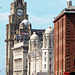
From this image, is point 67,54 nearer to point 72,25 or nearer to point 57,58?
point 72,25

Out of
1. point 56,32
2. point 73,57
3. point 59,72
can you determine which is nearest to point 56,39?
point 56,32

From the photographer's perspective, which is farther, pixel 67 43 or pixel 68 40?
pixel 68 40

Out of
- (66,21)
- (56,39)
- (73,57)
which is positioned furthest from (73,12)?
(56,39)

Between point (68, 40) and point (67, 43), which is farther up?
point (68, 40)

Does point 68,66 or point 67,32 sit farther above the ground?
point 67,32

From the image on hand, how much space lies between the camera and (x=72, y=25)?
119 metres

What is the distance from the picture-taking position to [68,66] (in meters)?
118

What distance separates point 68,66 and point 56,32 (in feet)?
67.2

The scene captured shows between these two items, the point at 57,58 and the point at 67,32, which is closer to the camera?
the point at 67,32

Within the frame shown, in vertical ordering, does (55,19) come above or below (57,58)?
above

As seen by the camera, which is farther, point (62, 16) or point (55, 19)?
point (55, 19)

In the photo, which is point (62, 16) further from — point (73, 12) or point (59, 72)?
point (59, 72)

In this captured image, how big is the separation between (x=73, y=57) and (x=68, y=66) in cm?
232

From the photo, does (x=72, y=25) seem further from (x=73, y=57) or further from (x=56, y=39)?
(x=56, y=39)
